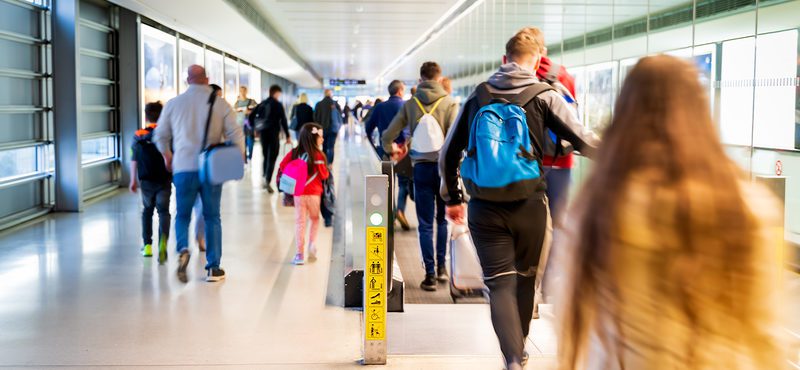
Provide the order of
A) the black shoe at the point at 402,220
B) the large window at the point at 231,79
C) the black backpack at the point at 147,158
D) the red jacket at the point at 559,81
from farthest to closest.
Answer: the large window at the point at 231,79
the black shoe at the point at 402,220
the black backpack at the point at 147,158
the red jacket at the point at 559,81

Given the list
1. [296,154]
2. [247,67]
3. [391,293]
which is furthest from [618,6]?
[247,67]

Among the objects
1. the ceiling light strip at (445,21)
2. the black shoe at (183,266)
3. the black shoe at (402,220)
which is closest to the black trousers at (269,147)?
the black shoe at (402,220)

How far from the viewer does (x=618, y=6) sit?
8.97m

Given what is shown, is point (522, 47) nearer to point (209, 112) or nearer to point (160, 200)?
point (209, 112)

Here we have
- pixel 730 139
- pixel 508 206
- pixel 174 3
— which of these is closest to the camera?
pixel 508 206

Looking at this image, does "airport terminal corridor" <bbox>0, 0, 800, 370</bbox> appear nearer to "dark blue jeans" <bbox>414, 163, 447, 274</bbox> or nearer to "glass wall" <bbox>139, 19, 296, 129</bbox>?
"dark blue jeans" <bbox>414, 163, 447, 274</bbox>

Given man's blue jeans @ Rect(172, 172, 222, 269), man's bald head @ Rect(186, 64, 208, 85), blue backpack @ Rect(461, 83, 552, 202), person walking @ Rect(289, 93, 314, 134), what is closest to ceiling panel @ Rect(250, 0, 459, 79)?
person walking @ Rect(289, 93, 314, 134)

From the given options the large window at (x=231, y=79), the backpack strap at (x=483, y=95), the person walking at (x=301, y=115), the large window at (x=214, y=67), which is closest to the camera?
the backpack strap at (x=483, y=95)

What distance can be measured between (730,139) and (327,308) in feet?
11.1

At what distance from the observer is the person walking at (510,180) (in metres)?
4.16

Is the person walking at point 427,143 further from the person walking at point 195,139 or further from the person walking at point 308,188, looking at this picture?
→ the person walking at point 195,139

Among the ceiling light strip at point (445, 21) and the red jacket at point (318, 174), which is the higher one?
the ceiling light strip at point (445, 21)

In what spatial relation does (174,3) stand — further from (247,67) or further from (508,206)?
(247,67)

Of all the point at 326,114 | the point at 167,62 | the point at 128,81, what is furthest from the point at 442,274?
the point at 167,62
